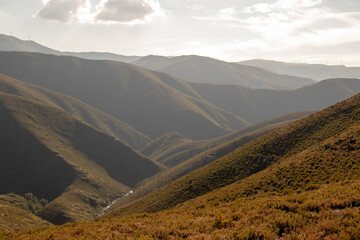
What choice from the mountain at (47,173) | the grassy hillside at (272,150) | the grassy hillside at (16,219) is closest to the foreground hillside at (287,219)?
the grassy hillside at (272,150)

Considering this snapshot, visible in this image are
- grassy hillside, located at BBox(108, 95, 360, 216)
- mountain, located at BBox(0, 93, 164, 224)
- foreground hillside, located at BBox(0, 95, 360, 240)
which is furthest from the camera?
mountain, located at BBox(0, 93, 164, 224)

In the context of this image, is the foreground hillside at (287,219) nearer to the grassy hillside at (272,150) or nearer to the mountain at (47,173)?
the grassy hillside at (272,150)

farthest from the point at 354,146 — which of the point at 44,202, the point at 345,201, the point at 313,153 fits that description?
the point at 44,202

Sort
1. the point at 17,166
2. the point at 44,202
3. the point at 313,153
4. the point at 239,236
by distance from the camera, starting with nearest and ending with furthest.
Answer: the point at 239,236
the point at 313,153
the point at 44,202
the point at 17,166

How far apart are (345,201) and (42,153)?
666ft

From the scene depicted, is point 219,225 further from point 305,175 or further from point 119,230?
point 305,175

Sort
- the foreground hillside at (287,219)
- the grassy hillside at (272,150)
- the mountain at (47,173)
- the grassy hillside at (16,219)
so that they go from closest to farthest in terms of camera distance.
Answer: the foreground hillside at (287,219)
the grassy hillside at (272,150)
the grassy hillside at (16,219)
the mountain at (47,173)

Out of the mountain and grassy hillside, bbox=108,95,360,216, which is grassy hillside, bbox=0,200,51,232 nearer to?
grassy hillside, bbox=108,95,360,216

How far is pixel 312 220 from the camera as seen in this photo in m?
15.6

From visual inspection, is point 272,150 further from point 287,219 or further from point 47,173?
point 47,173

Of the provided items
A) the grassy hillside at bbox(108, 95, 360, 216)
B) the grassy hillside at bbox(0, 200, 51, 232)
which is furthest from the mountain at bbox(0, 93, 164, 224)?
the grassy hillside at bbox(108, 95, 360, 216)

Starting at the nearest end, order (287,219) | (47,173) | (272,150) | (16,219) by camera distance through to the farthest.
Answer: (287,219) < (272,150) < (16,219) < (47,173)

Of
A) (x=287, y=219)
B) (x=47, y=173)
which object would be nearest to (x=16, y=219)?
(x=287, y=219)

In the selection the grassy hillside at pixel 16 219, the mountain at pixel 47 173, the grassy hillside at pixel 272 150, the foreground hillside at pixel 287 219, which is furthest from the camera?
the mountain at pixel 47 173
